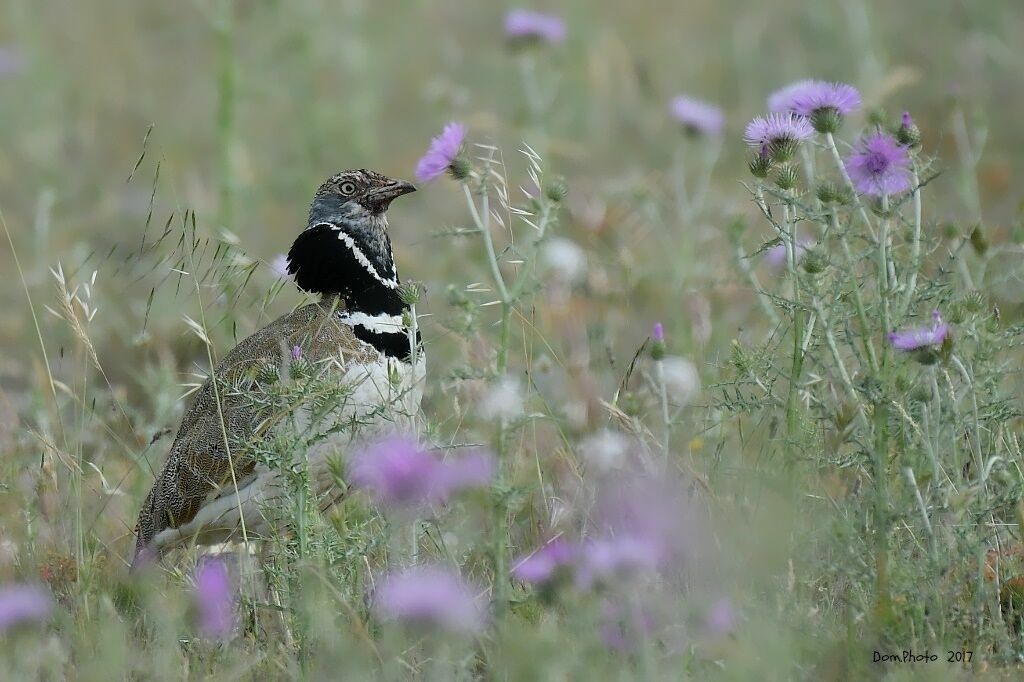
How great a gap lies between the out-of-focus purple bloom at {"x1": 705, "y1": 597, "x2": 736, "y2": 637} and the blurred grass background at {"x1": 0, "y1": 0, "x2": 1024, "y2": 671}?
166cm

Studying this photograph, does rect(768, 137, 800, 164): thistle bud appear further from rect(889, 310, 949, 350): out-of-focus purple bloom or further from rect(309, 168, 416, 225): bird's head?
rect(309, 168, 416, 225): bird's head

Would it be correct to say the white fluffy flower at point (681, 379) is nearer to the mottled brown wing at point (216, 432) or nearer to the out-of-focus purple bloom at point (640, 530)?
the mottled brown wing at point (216, 432)

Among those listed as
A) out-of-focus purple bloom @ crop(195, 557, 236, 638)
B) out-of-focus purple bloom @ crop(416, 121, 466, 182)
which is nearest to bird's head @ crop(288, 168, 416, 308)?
out-of-focus purple bloom @ crop(416, 121, 466, 182)

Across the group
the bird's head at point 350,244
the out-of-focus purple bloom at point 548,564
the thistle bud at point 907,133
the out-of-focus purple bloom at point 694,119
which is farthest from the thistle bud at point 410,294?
the out-of-focus purple bloom at point 694,119

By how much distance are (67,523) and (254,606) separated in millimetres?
932

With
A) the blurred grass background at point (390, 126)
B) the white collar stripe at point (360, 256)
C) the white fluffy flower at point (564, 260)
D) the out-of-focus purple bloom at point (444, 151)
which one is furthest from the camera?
the blurred grass background at point (390, 126)

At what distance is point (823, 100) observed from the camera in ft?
10.1

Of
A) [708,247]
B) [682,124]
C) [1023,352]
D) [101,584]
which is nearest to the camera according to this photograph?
[101,584]

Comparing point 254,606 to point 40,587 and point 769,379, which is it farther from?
point 769,379

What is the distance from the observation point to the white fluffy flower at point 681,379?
4215 mm

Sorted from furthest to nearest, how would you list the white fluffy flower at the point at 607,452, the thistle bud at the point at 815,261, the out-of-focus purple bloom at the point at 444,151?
the white fluffy flower at the point at 607,452 → the out-of-focus purple bloom at the point at 444,151 → the thistle bud at the point at 815,261

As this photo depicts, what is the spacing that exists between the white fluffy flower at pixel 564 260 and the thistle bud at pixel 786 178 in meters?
2.38

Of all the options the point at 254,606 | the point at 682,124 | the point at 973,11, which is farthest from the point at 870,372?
the point at 973,11

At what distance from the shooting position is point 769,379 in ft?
11.1
